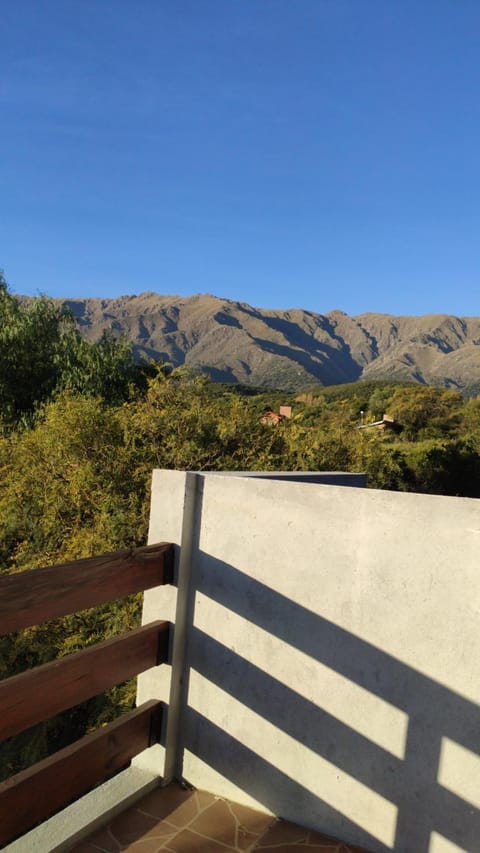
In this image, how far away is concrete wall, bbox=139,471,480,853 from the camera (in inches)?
62.4

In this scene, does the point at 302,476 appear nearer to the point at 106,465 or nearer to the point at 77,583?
the point at 77,583

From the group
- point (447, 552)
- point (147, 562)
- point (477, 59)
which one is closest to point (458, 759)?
point (447, 552)

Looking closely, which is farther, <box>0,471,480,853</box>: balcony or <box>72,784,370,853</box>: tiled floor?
<box>72,784,370,853</box>: tiled floor

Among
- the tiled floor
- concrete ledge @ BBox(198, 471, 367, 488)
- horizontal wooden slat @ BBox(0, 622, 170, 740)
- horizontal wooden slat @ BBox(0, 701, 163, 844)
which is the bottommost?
the tiled floor

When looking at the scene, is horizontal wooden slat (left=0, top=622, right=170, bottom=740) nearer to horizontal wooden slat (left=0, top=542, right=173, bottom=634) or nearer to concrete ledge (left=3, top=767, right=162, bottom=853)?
horizontal wooden slat (left=0, top=542, right=173, bottom=634)

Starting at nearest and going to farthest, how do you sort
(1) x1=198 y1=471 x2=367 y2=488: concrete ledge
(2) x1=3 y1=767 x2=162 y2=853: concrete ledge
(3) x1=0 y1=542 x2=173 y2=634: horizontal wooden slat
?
(3) x1=0 y1=542 x2=173 y2=634: horizontal wooden slat < (2) x1=3 y1=767 x2=162 y2=853: concrete ledge < (1) x1=198 y1=471 x2=367 y2=488: concrete ledge

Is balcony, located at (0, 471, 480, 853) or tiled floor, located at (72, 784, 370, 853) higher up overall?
balcony, located at (0, 471, 480, 853)

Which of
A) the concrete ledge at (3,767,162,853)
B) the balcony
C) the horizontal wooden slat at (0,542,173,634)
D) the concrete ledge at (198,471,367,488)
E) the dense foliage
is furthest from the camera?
the dense foliage

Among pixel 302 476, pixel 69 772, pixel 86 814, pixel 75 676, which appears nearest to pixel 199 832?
pixel 86 814

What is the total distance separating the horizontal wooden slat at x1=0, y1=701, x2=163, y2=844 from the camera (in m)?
1.50

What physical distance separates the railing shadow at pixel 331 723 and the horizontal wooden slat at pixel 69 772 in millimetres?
195

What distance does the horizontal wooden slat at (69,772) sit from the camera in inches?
58.9

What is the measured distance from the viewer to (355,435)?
9.94 metres

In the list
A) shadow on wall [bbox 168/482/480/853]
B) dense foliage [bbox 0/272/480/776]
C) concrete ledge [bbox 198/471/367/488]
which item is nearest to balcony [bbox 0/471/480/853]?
shadow on wall [bbox 168/482/480/853]
